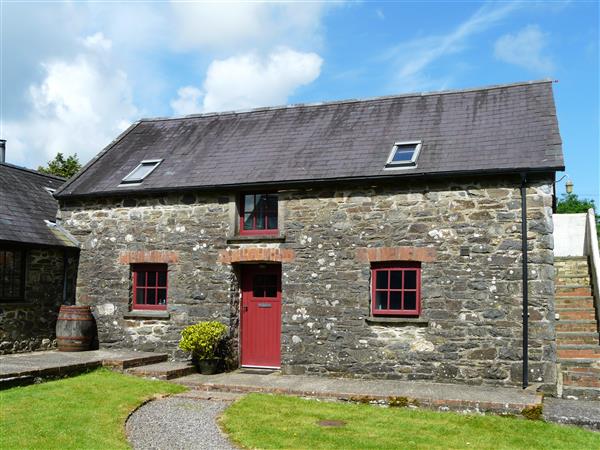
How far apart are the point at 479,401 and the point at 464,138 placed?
5489 mm

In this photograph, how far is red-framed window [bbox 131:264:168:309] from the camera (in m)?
13.8

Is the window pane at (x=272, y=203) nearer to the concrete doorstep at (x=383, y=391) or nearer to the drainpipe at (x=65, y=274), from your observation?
the concrete doorstep at (x=383, y=391)

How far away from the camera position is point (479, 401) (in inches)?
375

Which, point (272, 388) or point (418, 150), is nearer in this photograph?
point (272, 388)

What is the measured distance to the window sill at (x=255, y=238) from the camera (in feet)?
41.6

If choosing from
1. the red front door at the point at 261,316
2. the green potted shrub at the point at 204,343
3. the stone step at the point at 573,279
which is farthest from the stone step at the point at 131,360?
the stone step at the point at 573,279

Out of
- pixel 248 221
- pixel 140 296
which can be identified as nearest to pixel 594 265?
pixel 248 221

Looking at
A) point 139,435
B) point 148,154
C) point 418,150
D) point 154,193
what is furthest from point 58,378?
point 418,150

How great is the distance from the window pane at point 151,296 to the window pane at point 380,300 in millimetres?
5191

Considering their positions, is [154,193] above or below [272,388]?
above

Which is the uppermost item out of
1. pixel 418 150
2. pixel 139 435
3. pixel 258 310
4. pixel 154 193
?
pixel 418 150

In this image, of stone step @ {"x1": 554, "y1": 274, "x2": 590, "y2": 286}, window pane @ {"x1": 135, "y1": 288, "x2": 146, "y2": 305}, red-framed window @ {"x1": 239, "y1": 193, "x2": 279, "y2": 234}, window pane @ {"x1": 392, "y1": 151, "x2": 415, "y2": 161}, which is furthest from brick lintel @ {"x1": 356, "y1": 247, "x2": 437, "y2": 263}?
window pane @ {"x1": 135, "y1": 288, "x2": 146, "y2": 305}

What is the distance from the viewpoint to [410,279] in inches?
464

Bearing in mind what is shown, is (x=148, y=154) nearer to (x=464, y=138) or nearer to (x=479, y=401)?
(x=464, y=138)
